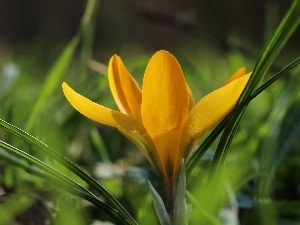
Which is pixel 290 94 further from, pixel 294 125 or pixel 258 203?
pixel 258 203

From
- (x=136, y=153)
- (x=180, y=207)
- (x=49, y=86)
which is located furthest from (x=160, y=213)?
(x=136, y=153)

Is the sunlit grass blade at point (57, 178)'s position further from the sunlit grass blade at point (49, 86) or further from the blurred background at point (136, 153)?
the sunlit grass blade at point (49, 86)

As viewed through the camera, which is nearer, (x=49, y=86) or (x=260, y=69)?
(x=260, y=69)

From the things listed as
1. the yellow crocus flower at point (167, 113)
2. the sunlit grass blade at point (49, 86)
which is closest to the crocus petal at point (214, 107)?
the yellow crocus flower at point (167, 113)

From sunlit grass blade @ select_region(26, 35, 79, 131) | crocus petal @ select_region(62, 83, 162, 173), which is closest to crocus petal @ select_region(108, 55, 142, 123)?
crocus petal @ select_region(62, 83, 162, 173)

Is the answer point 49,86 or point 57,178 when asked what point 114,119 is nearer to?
point 57,178

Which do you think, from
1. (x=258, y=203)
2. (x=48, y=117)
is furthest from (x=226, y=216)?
(x=48, y=117)

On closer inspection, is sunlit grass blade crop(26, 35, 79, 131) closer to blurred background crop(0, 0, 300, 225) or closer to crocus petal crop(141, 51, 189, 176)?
blurred background crop(0, 0, 300, 225)
